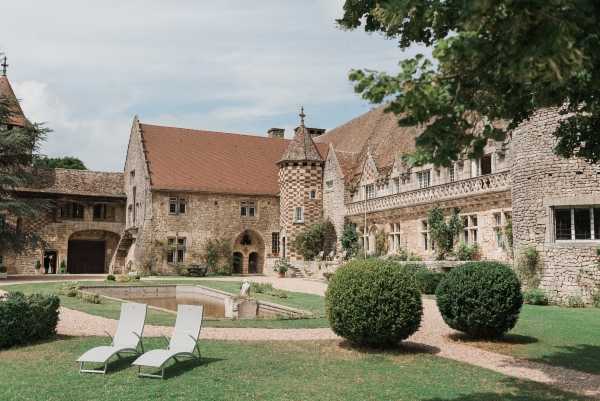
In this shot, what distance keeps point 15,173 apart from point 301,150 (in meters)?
17.7

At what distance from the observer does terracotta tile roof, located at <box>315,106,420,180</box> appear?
3192cm

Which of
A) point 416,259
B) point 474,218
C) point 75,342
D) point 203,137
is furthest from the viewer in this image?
point 203,137

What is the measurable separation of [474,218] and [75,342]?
1822cm

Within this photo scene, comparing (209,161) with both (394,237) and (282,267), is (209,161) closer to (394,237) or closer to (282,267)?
(282,267)

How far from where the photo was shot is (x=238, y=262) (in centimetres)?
3994

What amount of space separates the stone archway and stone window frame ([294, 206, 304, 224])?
13.4ft

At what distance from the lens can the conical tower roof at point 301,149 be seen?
37406 mm

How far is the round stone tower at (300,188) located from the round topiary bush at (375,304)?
26444 mm

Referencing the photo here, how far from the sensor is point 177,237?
3750 centimetres

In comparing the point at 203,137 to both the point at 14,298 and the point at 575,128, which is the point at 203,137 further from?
the point at 575,128

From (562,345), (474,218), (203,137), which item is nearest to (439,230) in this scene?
(474,218)

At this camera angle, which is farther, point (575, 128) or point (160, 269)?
point (160, 269)

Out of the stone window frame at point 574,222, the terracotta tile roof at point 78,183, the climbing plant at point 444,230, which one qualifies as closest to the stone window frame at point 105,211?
the terracotta tile roof at point 78,183

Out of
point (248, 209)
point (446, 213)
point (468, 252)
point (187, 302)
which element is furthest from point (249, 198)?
point (468, 252)
